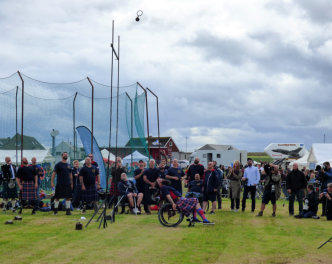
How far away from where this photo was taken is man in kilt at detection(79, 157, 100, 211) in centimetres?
1314

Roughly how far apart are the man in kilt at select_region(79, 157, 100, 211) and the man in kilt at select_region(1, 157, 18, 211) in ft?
7.72

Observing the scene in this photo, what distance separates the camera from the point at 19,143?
16812 mm

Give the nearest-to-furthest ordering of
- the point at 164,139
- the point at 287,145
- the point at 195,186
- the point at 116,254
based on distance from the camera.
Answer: the point at 116,254 → the point at 195,186 → the point at 287,145 → the point at 164,139

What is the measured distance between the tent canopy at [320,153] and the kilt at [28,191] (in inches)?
671

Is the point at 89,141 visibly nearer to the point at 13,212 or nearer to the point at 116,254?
the point at 13,212

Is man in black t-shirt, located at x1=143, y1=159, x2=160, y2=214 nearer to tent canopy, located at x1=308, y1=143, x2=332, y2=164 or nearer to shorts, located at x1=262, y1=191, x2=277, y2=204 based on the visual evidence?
shorts, located at x1=262, y1=191, x2=277, y2=204

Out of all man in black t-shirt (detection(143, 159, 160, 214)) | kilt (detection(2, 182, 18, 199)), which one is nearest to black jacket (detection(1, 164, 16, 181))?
kilt (detection(2, 182, 18, 199))

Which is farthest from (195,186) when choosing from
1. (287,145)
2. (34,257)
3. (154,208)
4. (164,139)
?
(164,139)

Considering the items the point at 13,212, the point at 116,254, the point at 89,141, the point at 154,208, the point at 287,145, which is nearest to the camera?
the point at 116,254

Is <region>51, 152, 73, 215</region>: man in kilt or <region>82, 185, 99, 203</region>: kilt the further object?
<region>82, 185, 99, 203</region>: kilt

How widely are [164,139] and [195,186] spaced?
71.9 metres

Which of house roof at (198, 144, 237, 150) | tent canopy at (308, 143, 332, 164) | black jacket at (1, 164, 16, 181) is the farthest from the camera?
house roof at (198, 144, 237, 150)

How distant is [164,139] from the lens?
84.6 m

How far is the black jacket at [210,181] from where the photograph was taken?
13.8m
